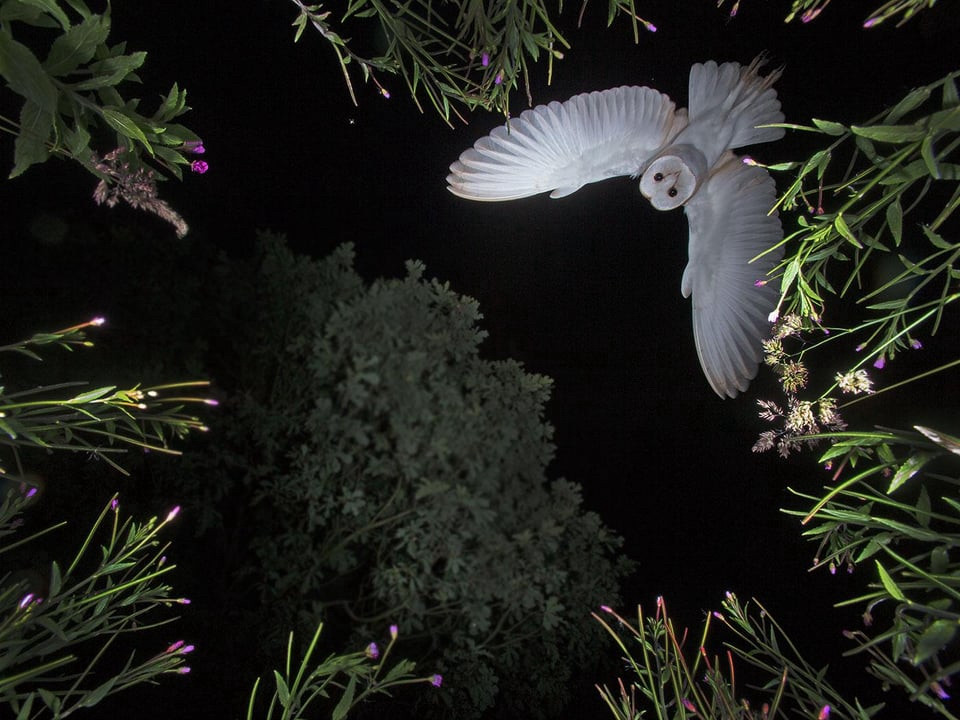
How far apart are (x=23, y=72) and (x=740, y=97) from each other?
1.14 meters

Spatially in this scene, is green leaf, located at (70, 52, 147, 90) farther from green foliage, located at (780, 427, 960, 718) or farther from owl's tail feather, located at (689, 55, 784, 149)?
owl's tail feather, located at (689, 55, 784, 149)

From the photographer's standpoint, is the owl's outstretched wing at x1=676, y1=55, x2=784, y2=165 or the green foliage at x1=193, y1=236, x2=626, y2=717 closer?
the owl's outstretched wing at x1=676, y1=55, x2=784, y2=165

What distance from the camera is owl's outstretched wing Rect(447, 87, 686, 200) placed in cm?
119

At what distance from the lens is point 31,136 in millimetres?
410

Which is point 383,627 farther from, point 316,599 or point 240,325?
point 240,325

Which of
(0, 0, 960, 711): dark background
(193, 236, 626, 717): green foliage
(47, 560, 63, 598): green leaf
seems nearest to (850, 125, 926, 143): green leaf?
(0, 0, 960, 711): dark background

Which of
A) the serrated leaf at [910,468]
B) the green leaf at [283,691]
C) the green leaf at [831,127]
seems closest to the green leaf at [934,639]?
the serrated leaf at [910,468]

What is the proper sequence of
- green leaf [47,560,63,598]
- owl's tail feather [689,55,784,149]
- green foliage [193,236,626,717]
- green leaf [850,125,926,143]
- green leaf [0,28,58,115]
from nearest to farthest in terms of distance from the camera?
green leaf [0,28,58,115]
green leaf [850,125,926,143]
green leaf [47,560,63,598]
owl's tail feather [689,55,784,149]
green foliage [193,236,626,717]

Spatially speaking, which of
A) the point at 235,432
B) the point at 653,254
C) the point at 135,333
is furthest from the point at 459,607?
the point at 135,333

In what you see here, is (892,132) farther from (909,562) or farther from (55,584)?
(55,584)

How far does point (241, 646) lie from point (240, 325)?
944mm

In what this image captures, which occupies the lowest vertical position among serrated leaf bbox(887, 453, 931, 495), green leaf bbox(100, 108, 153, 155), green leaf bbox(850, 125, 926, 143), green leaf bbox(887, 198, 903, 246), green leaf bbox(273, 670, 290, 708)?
green leaf bbox(273, 670, 290, 708)

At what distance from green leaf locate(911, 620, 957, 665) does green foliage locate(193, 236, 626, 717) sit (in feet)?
3.87

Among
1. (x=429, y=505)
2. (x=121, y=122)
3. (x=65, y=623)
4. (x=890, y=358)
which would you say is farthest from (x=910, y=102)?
(x=429, y=505)
